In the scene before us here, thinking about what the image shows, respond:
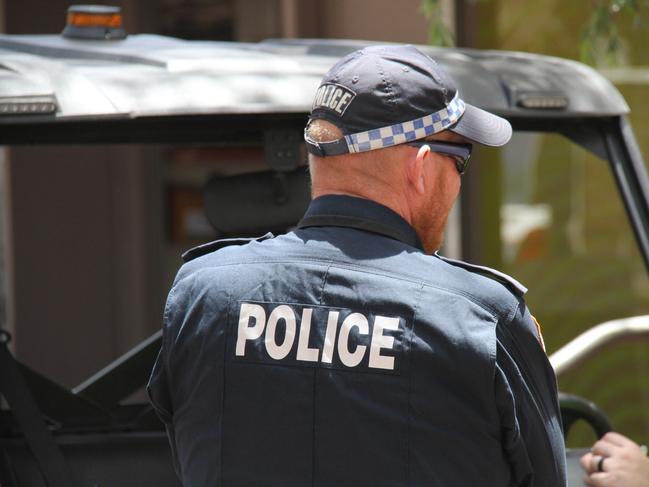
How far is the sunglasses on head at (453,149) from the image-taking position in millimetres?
1998

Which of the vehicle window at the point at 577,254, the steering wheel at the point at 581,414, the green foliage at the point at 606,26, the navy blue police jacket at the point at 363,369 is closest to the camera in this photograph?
the navy blue police jacket at the point at 363,369

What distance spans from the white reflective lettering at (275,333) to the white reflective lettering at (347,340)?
8cm

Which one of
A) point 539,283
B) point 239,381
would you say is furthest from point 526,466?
point 539,283

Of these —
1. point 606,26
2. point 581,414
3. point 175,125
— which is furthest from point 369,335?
point 606,26

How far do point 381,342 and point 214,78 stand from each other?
112 cm

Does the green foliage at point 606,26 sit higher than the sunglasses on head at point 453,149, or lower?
lower

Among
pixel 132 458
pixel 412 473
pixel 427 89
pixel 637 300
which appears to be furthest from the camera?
pixel 637 300

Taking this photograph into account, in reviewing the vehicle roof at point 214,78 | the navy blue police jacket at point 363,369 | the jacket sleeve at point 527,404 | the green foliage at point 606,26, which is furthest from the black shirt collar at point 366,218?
the green foliage at point 606,26

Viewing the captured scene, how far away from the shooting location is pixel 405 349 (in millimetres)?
1891

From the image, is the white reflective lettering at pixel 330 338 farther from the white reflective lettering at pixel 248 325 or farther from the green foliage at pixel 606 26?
the green foliage at pixel 606 26

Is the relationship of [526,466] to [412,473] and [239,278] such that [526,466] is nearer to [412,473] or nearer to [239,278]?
[412,473]

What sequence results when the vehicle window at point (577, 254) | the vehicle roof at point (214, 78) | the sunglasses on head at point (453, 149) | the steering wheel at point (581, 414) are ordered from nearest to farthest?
1. the sunglasses on head at point (453, 149)
2. the vehicle roof at point (214, 78)
3. the steering wheel at point (581, 414)
4. the vehicle window at point (577, 254)

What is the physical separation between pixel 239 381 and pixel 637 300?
5.06 metres

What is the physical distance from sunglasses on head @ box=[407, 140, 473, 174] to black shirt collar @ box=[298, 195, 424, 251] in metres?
0.12
